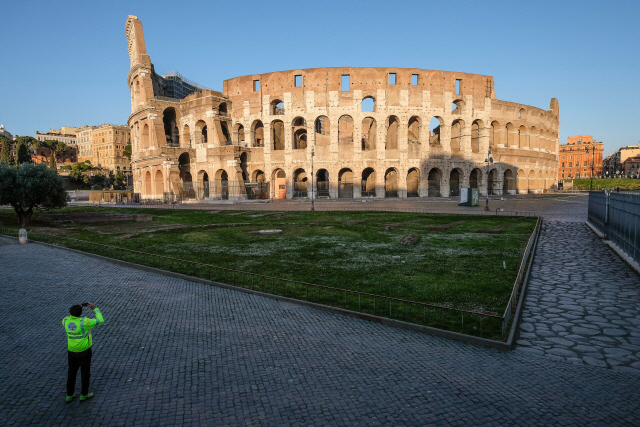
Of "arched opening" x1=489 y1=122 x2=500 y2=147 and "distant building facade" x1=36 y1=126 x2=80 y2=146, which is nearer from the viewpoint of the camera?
"arched opening" x1=489 y1=122 x2=500 y2=147

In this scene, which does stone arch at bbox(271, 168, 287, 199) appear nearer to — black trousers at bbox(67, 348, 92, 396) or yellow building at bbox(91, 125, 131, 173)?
black trousers at bbox(67, 348, 92, 396)

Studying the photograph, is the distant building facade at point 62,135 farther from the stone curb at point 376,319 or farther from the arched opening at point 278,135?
the stone curb at point 376,319

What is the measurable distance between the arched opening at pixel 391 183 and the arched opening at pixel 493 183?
1434 cm

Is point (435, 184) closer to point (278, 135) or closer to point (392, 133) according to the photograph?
point (392, 133)

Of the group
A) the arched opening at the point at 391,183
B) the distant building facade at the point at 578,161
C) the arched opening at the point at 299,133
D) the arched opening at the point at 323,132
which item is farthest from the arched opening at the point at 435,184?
the distant building facade at the point at 578,161

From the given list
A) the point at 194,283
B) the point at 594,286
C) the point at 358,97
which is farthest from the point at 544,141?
the point at 194,283

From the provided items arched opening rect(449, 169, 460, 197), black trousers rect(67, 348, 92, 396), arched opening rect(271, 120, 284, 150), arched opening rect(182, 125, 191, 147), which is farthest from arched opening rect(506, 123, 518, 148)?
black trousers rect(67, 348, 92, 396)

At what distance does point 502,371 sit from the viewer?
Answer: 5.79m

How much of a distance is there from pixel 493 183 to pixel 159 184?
1829 inches

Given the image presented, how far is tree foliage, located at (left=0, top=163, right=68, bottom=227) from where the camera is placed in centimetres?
2291

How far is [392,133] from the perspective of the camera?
5016 cm

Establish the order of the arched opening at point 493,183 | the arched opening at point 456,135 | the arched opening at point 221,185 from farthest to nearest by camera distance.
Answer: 1. the arched opening at point 493,183
2. the arched opening at point 456,135
3. the arched opening at point 221,185

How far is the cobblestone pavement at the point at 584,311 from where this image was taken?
642 cm

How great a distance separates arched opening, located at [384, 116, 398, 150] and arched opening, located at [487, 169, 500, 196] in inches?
600
